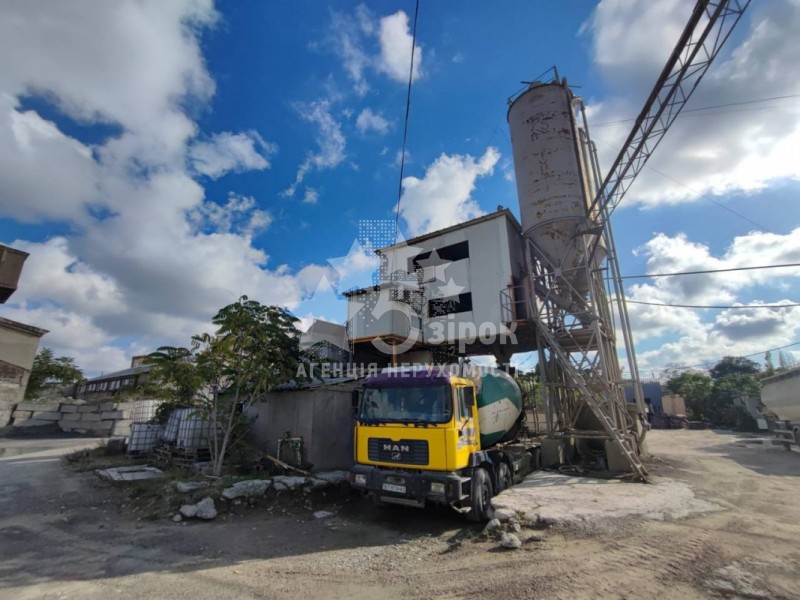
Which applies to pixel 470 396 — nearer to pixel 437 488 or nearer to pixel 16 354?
pixel 437 488

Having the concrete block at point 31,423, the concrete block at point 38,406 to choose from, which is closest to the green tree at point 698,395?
the concrete block at point 38,406


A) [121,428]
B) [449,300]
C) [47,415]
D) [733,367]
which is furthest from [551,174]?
[733,367]

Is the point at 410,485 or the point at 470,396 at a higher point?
the point at 470,396

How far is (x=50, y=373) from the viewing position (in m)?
30.0

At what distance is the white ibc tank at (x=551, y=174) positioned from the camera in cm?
1356

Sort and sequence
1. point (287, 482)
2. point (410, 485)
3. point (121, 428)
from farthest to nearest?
point (121, 428) → point (287, 482) → point (410, 485)

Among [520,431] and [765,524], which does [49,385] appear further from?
[765,524]

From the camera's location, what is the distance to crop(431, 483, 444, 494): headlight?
6691 mm

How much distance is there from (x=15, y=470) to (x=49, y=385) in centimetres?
2490

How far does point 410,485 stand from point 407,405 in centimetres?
149

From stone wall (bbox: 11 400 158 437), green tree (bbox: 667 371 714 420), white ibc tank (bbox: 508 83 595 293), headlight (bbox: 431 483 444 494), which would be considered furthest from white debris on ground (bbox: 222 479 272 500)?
green tree (bbox: 667 371 714 420)

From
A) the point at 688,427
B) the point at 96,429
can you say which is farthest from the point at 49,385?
the point at 688,427

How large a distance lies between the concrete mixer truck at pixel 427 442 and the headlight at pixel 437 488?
0.05ft

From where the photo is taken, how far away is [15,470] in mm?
10664
